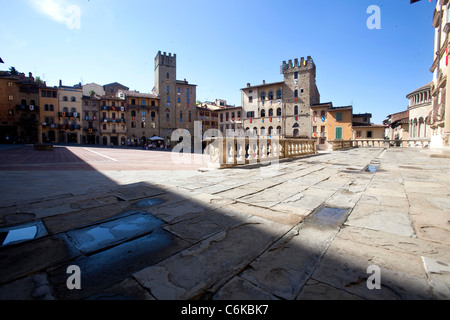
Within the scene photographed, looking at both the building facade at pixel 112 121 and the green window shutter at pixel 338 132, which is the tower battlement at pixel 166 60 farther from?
the green window shutter at pixel 338 132

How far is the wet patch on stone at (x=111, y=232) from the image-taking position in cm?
212

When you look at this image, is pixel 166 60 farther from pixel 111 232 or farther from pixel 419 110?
pixel 111 232

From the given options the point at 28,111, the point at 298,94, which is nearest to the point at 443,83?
the point at 298,94

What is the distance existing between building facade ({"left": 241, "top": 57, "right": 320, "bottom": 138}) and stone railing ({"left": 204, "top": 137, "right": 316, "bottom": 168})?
32.8m

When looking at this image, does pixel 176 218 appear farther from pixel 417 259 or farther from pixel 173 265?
pixel 417 259

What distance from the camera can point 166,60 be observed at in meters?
51.4

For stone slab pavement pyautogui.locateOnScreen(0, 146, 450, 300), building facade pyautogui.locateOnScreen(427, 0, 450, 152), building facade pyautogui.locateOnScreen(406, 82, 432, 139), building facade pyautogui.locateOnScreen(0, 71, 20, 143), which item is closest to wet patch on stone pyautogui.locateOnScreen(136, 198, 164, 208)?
stone slab pavement pyautogui.locateOnScreen(0, 146, 450, 300)

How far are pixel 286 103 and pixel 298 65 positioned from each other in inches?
296

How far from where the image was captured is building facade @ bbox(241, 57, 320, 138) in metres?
42.2

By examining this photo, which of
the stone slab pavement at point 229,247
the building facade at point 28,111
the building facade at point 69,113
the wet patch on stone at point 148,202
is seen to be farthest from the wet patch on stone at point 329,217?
the building facade at point 69,113

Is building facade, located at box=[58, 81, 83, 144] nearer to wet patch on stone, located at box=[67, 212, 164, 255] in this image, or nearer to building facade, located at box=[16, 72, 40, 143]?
building facade, located at box=[16, 72, 40, 143]

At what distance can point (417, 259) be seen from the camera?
6.02ft
